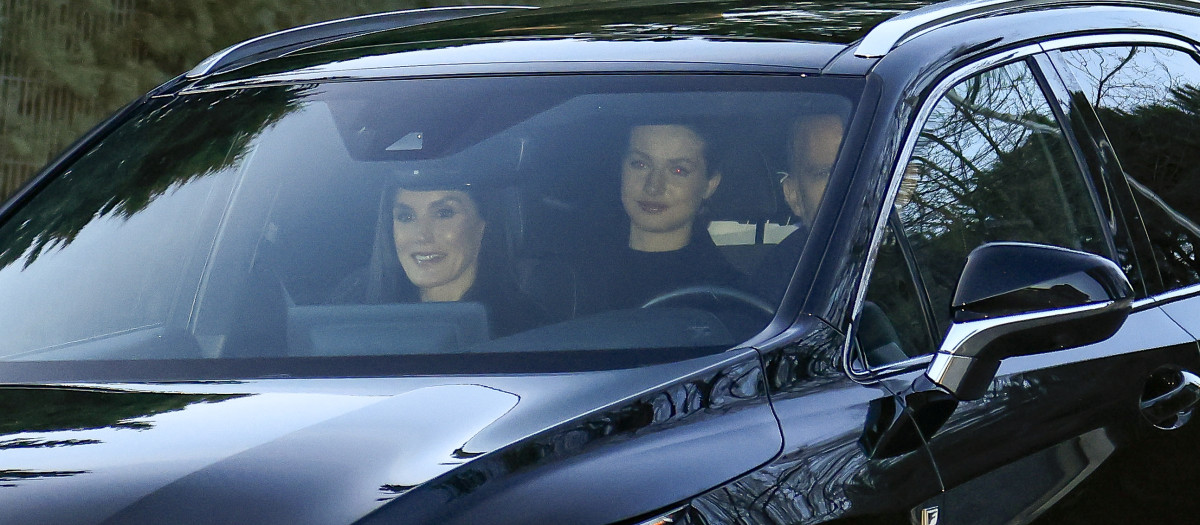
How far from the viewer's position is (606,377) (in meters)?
2.06

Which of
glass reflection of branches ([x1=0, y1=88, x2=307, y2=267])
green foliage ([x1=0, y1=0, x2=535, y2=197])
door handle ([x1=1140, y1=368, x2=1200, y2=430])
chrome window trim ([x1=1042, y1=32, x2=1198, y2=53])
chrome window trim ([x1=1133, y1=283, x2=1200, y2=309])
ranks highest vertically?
green foliage ([x1=0, y1=0, x2=535, y2=197])

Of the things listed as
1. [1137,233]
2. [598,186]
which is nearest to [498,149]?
[598,186]

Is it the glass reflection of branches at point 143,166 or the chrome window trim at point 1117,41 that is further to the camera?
the chrome window trim at point 1117,41

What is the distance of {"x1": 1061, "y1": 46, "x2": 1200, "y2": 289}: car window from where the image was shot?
3.05 m

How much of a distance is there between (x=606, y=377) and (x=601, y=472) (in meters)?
0.24

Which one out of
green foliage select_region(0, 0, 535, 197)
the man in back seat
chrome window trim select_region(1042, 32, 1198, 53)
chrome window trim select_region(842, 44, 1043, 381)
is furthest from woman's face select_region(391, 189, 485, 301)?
green foliage select_region(0, 0, 535, 197)

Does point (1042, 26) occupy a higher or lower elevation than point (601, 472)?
higher

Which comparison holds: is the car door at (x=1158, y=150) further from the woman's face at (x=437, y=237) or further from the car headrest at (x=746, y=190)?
the woman's face at (x=437, y=237)

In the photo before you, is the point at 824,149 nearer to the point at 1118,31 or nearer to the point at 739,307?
the point at 739,307

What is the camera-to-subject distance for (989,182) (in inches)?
108

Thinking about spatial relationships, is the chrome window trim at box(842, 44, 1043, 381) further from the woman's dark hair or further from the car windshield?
the woman's dark hair

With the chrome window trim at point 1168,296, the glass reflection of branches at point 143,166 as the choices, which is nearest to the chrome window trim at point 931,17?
the chrome window trim at point 1168,296

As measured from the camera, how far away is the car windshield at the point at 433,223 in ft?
7.95

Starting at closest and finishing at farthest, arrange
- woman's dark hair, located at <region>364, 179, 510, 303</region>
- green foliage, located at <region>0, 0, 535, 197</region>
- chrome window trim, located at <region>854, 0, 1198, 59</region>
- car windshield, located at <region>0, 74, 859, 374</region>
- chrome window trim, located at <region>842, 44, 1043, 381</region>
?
chrome window trim, located at <region>842, 44, 1043, 381</region>
car windshield, located at <region>0, 74, 859, 374</region>
woman's dark hair, located at <region>364, 179, 510, 303</region>
chrome window trim, located at <region>854, 0, 1198, 59</region>
green foliage, located at <region>0, 0, 535, 197</region>
